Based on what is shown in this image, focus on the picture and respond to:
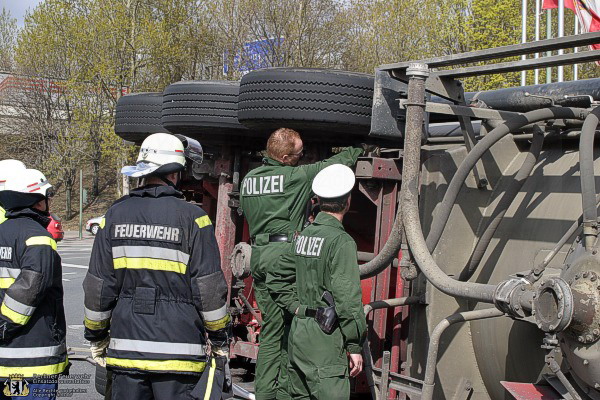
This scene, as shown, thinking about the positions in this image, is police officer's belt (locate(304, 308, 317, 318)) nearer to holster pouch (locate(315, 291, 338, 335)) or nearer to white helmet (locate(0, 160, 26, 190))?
holster pouch (locate(315, 291, 338, 335))

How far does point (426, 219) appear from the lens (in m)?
4.30

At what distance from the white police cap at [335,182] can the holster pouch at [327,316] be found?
1.68 ft

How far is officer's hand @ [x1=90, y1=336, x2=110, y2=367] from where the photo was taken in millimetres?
3938

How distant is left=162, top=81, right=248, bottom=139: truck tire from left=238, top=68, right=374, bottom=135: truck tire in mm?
792

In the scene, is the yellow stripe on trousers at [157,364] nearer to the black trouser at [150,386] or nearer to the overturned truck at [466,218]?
the black trouser at [150,386]

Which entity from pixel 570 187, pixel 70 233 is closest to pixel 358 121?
pixel 570 187

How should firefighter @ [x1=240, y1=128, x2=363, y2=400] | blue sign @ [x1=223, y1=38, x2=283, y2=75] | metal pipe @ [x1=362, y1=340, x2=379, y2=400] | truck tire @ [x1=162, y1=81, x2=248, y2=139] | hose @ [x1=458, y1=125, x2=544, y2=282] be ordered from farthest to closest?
blue sign @ [x1=223, y1=38, x2=283, y2=75] → truck tire @ [x1=162, y1=81, x2=248, y2=139] → firefighter @ [x1=240, y1=128, x2=363, y2=400] → metal pipe @ [x1=362, y1=340, x2=379, y2=400] → hose @ [x1=458, y1=125, x2=544, y2=282]

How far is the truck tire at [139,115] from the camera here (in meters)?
6.98

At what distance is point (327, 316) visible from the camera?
3.92m

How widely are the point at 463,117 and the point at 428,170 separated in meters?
0.37

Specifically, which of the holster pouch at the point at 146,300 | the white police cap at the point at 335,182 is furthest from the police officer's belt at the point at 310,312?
the holster pouch at the point at 146,300

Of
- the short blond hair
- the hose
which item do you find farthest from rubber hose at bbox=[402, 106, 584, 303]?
the short blond hair

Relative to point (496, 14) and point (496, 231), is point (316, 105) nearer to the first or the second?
point (496, 231)

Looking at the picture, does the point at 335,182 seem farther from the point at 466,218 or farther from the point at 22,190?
the point at 22,190
